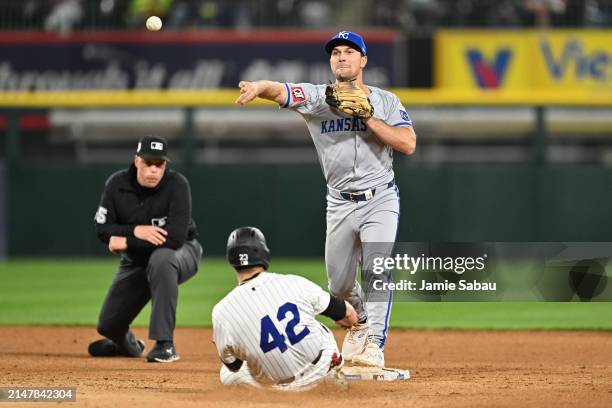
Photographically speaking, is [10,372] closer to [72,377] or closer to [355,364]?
[72,377]

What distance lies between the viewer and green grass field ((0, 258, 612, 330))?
10.5 m

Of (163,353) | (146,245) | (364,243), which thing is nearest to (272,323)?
(364,243)

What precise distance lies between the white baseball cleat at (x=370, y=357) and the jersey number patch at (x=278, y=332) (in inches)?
36.7

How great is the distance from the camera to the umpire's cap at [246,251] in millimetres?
5570

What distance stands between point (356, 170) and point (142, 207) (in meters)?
1.86

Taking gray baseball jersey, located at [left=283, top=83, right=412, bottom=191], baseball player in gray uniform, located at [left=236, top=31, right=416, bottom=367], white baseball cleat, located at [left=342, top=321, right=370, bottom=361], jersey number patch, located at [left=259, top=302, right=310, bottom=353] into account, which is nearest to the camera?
jersey number patch, located at [left=259, top=302, right=310, bottom=353]

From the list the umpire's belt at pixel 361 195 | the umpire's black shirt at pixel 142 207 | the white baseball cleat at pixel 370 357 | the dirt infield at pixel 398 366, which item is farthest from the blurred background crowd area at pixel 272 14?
the white baseball cleat at pixel 370 357

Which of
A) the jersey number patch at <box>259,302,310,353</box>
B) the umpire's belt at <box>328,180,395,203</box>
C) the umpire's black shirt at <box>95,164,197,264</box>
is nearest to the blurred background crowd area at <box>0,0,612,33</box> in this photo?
the umpire's black shirt at <box>95,164,197,264</box>

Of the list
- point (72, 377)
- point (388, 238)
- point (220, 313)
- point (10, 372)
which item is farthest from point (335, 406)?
point (10, 372)

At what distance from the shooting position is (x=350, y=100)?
6.30m

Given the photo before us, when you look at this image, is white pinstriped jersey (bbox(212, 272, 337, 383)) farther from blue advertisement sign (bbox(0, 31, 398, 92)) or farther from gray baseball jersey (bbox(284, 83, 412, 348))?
blue advertisement sign (bbox(0, 31, 398, 92))

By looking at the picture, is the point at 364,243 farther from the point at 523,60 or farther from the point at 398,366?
the point at 523,60

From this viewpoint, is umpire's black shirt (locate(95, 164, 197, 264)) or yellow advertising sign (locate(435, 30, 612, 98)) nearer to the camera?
umpire's black shirt (locate(95, 164, 197, 264))

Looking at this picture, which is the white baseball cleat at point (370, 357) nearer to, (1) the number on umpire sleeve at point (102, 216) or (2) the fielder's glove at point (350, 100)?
(2) the fielder's glove at point (350, 100)
